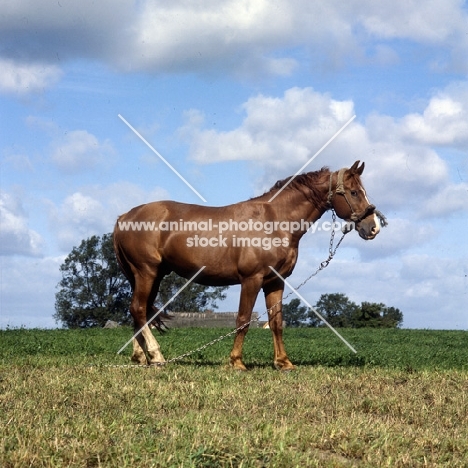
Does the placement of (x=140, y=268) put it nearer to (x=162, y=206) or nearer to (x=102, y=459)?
(x=162, y=206)

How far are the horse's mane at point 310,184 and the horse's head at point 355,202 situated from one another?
7.4 inches

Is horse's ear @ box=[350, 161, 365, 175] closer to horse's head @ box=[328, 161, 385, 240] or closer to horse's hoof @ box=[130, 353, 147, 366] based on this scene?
horse's head @ box=[328, 161, 385, 240]

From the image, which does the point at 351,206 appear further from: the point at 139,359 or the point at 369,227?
the point at 139,359

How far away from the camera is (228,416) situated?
7.04 meters

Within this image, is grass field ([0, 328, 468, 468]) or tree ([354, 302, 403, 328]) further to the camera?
tree ([354, 302, 403, 328])

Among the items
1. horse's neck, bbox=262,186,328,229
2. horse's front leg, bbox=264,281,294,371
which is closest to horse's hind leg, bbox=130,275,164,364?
horse's front leg, bbox=264,281,294,371

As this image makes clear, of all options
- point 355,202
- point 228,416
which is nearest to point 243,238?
point 355,202

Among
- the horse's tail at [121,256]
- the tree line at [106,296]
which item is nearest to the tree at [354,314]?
the tree line at [106,296]

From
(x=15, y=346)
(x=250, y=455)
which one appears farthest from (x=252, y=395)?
(x=15, y=346)

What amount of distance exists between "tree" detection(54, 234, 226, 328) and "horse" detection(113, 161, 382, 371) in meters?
44.6

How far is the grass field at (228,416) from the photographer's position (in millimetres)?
5512

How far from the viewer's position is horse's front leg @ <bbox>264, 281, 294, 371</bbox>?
37.6ft

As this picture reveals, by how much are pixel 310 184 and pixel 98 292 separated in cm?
4944

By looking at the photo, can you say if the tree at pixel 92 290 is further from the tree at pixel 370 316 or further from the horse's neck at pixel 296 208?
the horse's neck at pixel 296 208
